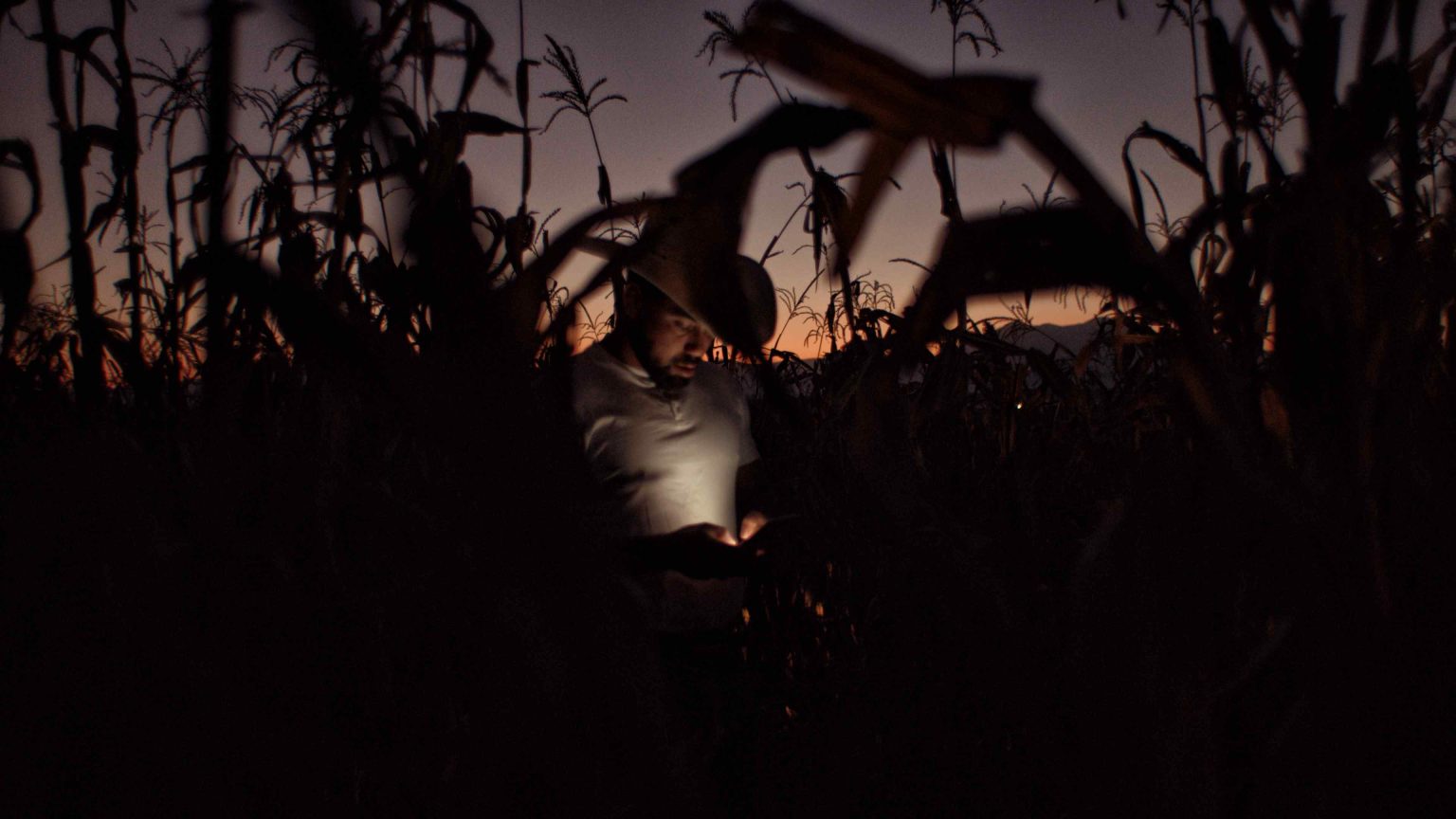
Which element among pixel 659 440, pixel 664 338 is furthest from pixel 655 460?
pixel 664 338

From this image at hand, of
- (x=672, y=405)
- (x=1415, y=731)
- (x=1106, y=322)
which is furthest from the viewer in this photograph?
(x=1106, y=322)

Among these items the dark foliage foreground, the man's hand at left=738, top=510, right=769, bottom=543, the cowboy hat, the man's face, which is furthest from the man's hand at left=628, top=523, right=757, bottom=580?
the cowboy hat

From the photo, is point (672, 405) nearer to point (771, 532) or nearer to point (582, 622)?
point (771, 532)

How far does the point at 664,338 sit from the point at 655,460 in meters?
0.22

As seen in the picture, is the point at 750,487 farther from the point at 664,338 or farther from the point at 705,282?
the point at 705,282

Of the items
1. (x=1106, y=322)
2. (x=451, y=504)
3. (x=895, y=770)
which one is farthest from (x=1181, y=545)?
(x=1106, y=322)

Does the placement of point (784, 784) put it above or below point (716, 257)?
A: below

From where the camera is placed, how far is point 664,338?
5.09 ft

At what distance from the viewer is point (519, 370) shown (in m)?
0.20

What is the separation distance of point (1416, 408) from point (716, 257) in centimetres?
43

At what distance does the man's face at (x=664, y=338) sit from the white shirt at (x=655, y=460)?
4 cm

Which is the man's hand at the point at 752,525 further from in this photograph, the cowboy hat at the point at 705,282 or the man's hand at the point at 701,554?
the cowboy hat at the point at 705,282

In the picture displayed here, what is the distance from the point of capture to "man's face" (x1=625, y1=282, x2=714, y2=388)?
5.02 ft

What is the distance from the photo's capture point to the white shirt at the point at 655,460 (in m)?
1.58
